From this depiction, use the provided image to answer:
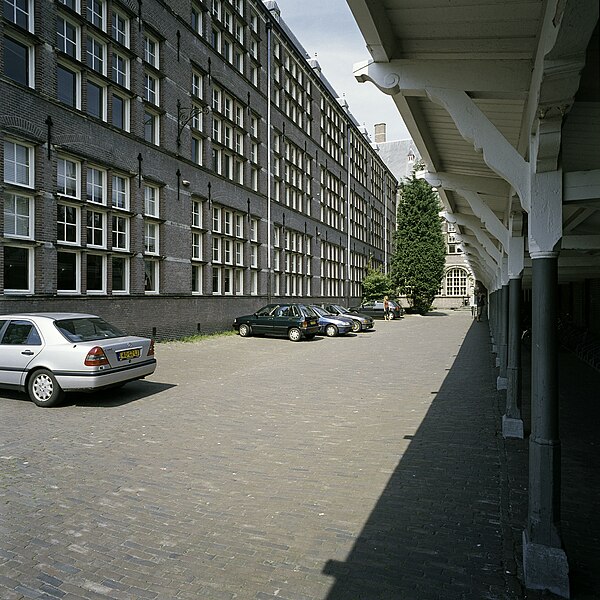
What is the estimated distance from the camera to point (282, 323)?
22.5 meters

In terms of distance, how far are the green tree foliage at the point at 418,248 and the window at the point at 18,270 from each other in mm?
42631

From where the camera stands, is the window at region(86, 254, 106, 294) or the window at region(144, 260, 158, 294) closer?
the window at region(86, 254, 106, 294)

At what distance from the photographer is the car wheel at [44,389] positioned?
8.48 m

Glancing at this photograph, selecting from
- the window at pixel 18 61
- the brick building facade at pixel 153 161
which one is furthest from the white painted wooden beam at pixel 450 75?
the window at pixel 18 61

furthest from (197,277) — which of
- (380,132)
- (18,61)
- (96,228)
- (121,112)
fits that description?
(380,132)

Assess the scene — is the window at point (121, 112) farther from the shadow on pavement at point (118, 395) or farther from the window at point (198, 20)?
the shadow on pavement at point (118, 395)

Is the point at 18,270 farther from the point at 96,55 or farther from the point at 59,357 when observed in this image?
the point at 96,55

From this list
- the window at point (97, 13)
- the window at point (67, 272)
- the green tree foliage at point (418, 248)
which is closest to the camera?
the window at point (67, 272)

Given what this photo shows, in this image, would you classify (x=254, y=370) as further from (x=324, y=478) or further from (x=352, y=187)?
(x=352, y=187)

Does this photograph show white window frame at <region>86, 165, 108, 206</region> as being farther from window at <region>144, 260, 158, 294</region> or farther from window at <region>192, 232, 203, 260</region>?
window at <region>192, 232, 203, 260</region>

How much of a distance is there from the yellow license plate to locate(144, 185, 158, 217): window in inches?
443

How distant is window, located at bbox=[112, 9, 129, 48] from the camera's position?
59.4 feet

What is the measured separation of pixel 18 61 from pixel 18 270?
5.83 metres

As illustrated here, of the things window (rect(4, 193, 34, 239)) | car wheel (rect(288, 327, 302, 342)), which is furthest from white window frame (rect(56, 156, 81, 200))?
car wheel (rect(288, 327, 302, 342))
